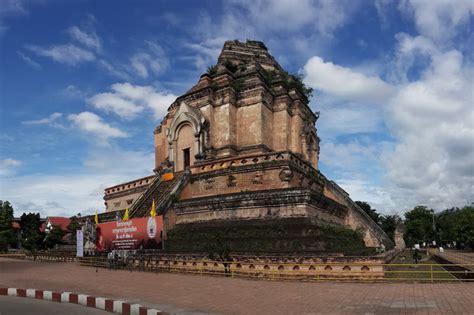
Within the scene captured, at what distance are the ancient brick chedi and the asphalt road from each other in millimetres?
7744

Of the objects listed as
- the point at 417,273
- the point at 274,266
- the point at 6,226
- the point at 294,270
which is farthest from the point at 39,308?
the point at 6,226

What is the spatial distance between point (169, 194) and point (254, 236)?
20.9ft

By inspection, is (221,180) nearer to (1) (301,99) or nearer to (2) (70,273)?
(2) (70,273)

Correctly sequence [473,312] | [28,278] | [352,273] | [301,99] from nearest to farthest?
[473,312] < [352,273] < [28,278] < [301,99]

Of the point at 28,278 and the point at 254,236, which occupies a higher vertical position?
the point at 254,236

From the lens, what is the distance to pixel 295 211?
719 inches

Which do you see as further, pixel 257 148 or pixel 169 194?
pixel 257 148

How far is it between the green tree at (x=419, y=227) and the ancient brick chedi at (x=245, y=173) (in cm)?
4239

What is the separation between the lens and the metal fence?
14.1 m

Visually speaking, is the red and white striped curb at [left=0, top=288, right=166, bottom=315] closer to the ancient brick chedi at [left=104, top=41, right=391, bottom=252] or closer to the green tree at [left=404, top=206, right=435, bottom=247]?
the ancient brick chedi at [left=104, top=41, right=391, bottom=252]

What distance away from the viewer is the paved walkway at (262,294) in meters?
9.48

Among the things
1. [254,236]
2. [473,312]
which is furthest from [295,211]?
[473,312]

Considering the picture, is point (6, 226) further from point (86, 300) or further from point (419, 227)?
point (419, 227)

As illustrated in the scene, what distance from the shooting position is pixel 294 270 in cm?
1509
